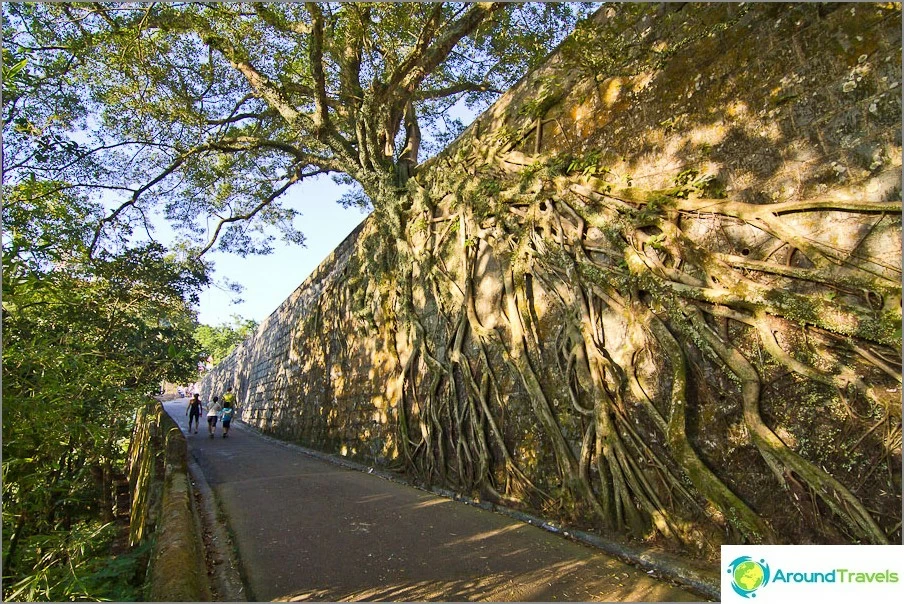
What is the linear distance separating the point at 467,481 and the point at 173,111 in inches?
265

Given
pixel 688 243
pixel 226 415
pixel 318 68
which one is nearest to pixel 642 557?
pixel 688 243

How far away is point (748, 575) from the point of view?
2107 mm

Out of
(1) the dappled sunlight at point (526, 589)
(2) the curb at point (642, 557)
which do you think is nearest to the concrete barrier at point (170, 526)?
(1) the dappled sunlight at point (526, 589)

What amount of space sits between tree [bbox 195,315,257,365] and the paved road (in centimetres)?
3321

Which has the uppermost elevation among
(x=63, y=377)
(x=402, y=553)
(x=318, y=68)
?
(x=318, y=68)

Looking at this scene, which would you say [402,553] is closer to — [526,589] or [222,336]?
[526,589]

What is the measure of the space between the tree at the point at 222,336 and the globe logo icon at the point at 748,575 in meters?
36.1

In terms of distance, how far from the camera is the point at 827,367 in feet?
7.98

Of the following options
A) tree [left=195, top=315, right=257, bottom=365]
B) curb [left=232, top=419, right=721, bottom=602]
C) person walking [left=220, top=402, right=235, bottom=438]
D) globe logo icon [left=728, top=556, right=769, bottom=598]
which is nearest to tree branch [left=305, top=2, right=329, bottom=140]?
curb [left=232, top=419, right=721, bottom=602]

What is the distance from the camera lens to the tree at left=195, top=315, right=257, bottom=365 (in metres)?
36.2

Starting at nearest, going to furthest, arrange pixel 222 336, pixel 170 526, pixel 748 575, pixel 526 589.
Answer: pixel 748 575, pixel 526 589, pixel 170 526, pixel 222 336

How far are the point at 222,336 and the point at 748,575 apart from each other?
135ft

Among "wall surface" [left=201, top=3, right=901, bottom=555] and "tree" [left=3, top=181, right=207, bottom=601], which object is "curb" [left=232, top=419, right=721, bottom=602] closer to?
"wall surface" [left=201, top=3, right=901, bottom=555]

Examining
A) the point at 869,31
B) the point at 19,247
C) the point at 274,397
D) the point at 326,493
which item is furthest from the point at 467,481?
the point at 274,397
